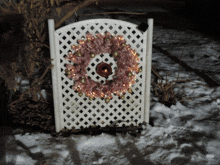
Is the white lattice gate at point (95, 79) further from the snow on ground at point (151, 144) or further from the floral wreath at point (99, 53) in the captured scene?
the snow on ground at point (151, 144)

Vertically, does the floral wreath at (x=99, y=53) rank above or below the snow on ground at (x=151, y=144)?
above

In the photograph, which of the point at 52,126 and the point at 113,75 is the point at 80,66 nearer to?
the point at 113,75

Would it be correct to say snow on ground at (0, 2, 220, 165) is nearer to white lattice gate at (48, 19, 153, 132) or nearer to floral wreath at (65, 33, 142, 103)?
white lattice gate at (48, 19, 153, 132)

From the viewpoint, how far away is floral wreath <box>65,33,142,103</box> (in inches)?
122

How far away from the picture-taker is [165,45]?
9195mm

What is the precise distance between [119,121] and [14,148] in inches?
65.5

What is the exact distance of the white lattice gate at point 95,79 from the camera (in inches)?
123

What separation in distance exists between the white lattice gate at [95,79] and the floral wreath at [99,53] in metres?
0.10

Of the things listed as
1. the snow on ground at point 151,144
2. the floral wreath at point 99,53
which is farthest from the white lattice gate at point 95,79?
the snow on ground at point 151,144

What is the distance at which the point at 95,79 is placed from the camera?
11.0 ft

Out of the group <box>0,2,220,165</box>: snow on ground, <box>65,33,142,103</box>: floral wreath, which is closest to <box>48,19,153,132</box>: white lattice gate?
<box>65,33,142,103</box>: floral wreath

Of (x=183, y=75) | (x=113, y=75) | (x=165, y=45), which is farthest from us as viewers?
(x=165, y=45)

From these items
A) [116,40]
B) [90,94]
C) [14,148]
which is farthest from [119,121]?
[14,148]

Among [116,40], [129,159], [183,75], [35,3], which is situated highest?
[35,3]
